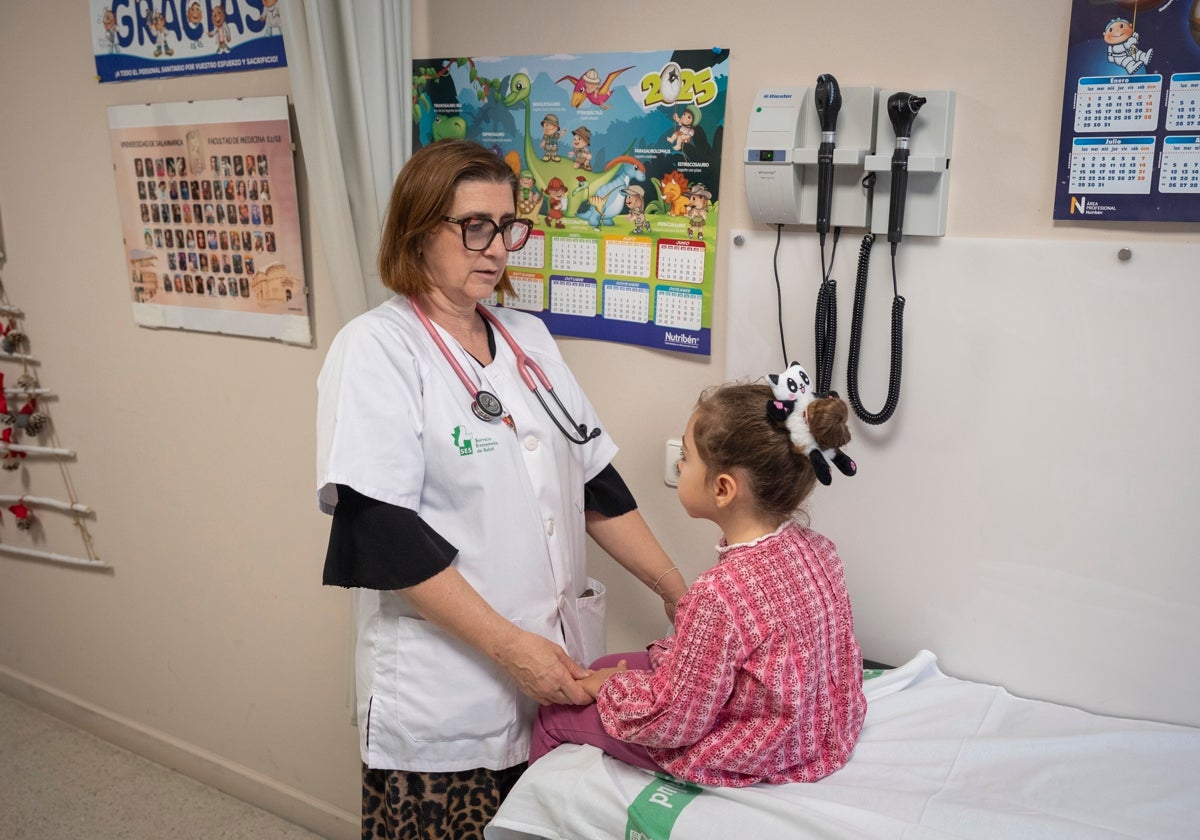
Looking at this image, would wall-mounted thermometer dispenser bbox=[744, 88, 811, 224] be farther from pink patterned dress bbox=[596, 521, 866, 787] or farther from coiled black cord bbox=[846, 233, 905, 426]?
pink patterned dress bbox=[596, 521, 866, 787]

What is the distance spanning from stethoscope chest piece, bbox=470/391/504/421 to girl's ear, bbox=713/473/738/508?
1.27 ft

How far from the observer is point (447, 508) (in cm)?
153

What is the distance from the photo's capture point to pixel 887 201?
1.51 m

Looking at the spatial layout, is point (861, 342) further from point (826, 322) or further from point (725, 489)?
point (725, 489)

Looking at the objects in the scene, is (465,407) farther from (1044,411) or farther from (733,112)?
(1044,411)

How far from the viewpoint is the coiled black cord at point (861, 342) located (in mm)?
1532

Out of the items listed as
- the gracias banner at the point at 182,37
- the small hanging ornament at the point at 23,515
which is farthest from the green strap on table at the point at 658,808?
the small hanging ornament at the point at 23,515

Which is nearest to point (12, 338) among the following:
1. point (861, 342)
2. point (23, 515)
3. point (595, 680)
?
point (23, 515)

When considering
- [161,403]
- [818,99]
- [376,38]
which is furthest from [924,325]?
[161,403]

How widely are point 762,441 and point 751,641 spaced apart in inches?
10.5

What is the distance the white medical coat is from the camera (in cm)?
145

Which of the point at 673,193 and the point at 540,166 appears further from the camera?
the point at 540,166

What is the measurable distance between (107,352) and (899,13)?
7.20 ft

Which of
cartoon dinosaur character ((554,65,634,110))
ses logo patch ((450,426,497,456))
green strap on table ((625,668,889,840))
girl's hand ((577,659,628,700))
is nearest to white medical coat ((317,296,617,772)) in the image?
ses logo patch ((450,426,497,456))
